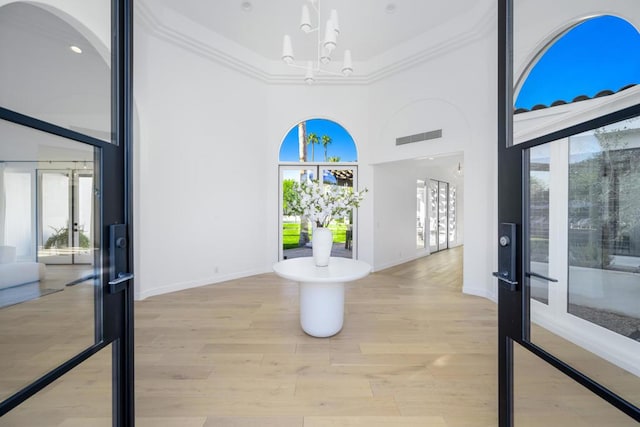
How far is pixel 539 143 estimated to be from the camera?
1.26 m

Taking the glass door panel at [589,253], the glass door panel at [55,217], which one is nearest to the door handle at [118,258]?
the glass door panel at [55,217]

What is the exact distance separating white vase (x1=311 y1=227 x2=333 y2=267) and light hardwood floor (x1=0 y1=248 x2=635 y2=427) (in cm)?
82

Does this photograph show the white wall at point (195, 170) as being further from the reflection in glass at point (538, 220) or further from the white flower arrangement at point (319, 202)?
the reflection in glass at point (538, 220)

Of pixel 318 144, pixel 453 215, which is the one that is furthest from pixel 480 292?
pixel 453 215

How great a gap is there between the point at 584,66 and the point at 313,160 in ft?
14.5

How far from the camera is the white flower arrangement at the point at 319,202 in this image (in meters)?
2.81

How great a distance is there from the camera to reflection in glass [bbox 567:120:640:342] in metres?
1.12

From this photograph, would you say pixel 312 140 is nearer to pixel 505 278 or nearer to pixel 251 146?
pixel 251 146

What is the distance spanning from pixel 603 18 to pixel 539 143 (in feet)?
4.22

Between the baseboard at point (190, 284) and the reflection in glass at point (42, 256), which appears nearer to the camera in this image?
the reflection in glass at point (42, 256)

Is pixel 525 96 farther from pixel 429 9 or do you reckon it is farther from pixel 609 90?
pixel 429 9

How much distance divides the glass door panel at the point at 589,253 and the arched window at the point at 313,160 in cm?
428

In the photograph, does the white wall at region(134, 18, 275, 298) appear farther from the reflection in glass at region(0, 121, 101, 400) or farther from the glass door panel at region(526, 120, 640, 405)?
the glass door panel at region(526, 120, 640, 405)

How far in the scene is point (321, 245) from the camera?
9.30 ft
